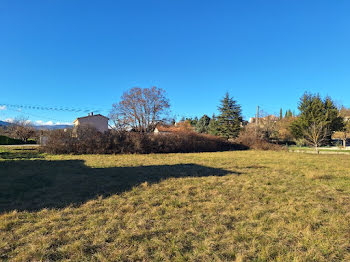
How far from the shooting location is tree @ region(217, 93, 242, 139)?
102 ft

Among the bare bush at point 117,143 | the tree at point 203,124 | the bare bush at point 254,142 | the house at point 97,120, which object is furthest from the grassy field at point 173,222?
the tree at point 203,124

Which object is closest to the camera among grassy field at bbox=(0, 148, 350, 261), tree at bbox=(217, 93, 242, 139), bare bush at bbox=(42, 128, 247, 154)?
grassy field at bbox=(0, 148, 350, 261)

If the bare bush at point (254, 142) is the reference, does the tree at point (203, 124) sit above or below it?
above

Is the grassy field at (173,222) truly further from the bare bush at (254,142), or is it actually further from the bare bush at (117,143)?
the bare bush at (254,142)

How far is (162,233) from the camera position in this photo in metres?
2.62

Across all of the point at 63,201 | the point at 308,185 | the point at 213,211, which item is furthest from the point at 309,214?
the point at 63,201

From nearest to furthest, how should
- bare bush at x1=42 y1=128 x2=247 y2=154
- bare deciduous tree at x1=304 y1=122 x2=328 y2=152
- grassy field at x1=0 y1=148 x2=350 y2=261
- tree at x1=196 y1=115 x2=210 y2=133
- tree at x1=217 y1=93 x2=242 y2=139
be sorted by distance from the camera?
grassy field at x1=0 y1=148 x2=350 y2=261 < bare bush at x1=42 y1=128 x2=247 y2=154 < bare deciduous tree at x1=304 y1=122 x2=328 y2=152 < tree at x1=217 y1=93 x2=242 y2=139 < tree at x1=196 y1=115 x2=210 y2=133

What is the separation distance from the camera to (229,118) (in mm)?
31672

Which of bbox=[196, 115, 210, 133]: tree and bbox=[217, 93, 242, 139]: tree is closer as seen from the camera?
bbox=[217, 93, 242, 139]: tree

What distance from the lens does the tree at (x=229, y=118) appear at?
31.0 metres

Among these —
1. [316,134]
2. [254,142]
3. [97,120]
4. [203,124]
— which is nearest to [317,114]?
[316,134]

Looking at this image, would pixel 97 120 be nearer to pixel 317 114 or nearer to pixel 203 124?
pixel 203 124

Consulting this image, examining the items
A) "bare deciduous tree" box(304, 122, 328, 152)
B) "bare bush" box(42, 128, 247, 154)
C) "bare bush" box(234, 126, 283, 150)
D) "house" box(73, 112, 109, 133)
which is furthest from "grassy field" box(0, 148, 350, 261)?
"house" box(73, 112, 109, 133)

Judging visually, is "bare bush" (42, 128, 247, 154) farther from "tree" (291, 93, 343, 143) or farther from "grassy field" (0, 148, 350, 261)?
"tree" (291, 93, 343, 143)
